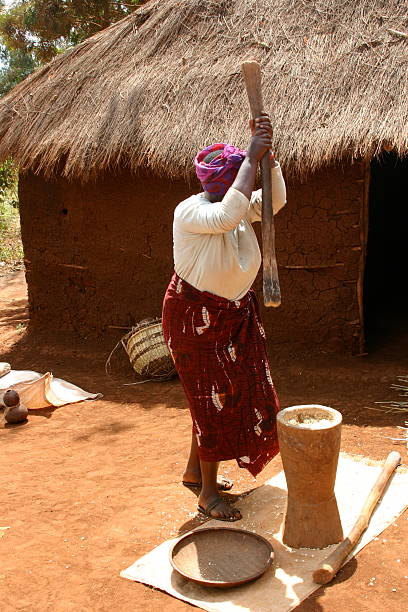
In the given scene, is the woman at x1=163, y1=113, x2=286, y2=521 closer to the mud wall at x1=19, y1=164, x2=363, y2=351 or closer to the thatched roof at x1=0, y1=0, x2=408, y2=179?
the thatched roof at x1=0, y1=0, x2=408, y2=179

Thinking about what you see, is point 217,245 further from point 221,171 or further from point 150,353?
point 150,353

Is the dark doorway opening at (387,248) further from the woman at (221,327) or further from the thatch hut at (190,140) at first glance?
the woman at (221,327)

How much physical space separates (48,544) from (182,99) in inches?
154

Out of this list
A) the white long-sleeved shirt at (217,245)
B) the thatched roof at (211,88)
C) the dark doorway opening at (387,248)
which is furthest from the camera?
the dark doorway opening at (387,248)

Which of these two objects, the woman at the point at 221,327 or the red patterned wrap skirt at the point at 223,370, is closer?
the woman at the point at 221,327

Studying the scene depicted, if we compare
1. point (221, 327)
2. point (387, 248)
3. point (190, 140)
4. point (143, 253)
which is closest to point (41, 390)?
point (143, 253)

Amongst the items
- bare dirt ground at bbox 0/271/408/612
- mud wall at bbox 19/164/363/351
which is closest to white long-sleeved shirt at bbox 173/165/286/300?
bare dirt ground at bbox 0/271/408/612

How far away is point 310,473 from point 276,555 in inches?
15.1

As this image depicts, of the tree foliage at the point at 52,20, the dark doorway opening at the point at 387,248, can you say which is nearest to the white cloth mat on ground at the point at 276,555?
the dark doorway opening at the point at 387,248

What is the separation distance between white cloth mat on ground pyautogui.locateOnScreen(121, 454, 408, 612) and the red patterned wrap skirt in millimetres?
251

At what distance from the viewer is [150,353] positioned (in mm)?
5613

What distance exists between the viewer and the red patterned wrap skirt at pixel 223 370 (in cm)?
311

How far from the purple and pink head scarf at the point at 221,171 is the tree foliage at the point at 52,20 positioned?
291 inches

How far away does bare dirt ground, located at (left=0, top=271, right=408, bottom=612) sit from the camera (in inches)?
106
